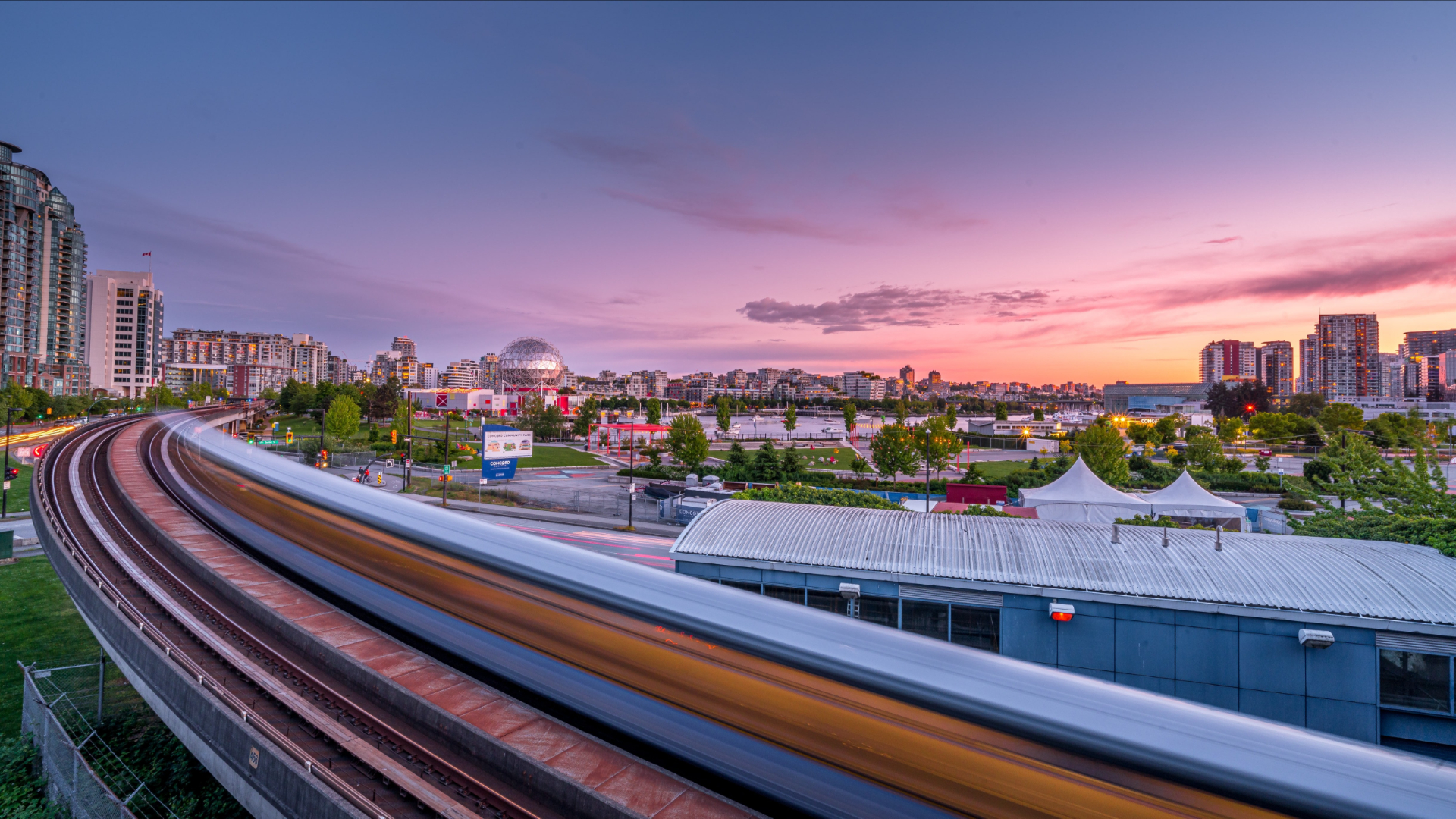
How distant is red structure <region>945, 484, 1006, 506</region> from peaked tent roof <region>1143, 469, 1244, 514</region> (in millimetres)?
6684

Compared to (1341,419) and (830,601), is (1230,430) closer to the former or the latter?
(1341,419)

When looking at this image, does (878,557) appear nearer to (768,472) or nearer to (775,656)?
(775,656)

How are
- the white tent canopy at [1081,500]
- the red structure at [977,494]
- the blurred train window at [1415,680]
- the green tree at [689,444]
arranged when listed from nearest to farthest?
the blurred train window at [1415,680], the white tent canopy at [1081,500], the red structure at [977,494], the green tree at [689,444]

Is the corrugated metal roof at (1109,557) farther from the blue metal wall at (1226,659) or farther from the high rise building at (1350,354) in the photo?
the high rise building at (1350,354)

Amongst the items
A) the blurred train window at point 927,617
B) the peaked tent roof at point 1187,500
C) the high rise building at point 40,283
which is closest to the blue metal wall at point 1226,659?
the blurred train window at point 927,617

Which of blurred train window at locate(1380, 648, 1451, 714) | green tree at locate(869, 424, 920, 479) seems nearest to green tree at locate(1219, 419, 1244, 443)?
green tree at locate(869, 424, 920, 479)

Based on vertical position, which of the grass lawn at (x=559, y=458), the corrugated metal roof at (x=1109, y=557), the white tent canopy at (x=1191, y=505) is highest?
the corrugated metal roof at (x=1109, y=557)

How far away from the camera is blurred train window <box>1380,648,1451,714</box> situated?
6.87m

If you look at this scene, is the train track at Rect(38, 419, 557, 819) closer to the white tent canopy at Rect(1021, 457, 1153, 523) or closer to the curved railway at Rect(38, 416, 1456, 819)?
the curved railway at Rect(38, 416, 1456, 819)

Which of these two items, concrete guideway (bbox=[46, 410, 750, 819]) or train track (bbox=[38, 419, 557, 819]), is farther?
train track (bbox=[38, 419, 557, 819])

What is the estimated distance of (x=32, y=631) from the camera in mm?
15156

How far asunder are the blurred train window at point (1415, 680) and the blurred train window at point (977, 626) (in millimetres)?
4091

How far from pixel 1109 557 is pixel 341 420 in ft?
194

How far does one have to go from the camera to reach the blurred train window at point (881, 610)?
8906 mm
